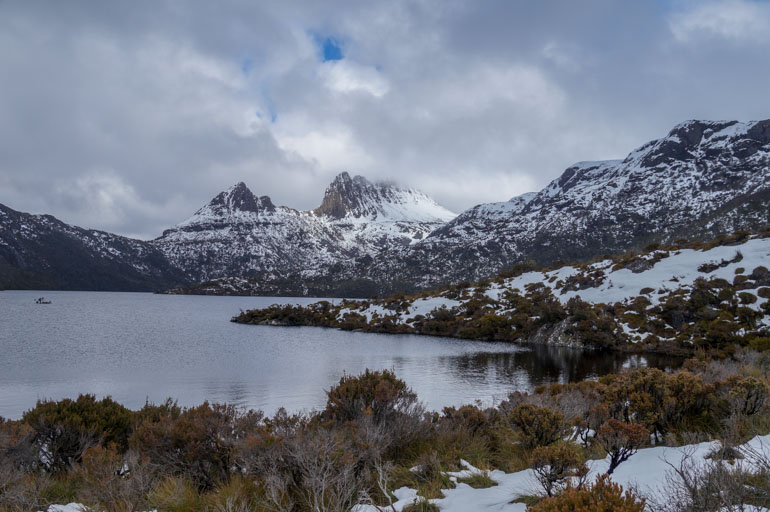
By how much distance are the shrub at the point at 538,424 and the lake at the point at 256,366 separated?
386 inches

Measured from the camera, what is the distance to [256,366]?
3073 centimetres

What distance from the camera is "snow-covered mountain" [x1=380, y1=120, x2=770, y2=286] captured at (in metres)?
133

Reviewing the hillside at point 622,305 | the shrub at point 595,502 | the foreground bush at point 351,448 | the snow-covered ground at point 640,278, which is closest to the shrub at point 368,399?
the foreground bush at point 351,448

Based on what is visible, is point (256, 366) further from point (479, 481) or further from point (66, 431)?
point (479, 481)

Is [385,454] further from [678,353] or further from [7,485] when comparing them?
[678,353]

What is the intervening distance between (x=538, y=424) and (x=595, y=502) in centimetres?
523

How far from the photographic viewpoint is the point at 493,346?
138 ft

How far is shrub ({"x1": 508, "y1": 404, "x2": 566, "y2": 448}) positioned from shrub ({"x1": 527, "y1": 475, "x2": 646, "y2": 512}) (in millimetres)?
4919

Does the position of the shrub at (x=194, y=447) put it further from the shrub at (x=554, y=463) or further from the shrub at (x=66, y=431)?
the shrub at (x=554, y=463)

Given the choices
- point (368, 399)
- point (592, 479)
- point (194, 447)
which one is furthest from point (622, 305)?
point (194, 447)

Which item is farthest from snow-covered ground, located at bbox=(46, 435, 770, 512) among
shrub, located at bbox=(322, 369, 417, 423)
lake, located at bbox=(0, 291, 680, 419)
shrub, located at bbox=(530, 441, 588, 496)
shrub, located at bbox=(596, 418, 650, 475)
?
lake, located at bbox=(0, 291, 680, 419)

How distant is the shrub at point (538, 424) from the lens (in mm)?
8516

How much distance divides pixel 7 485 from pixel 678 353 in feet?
130

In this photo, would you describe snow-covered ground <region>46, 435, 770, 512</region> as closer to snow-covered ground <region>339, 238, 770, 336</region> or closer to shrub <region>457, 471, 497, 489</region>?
shrub <region>457, 471, 497, 489</region>
